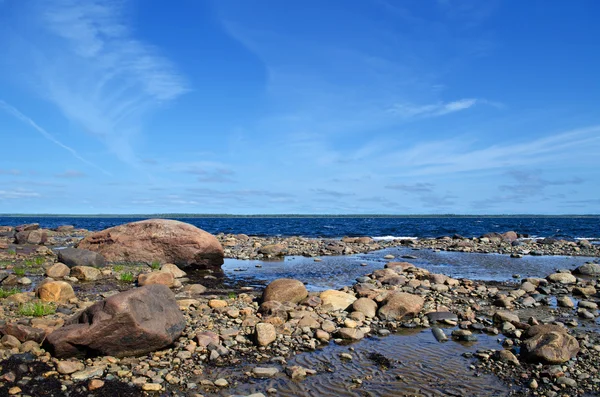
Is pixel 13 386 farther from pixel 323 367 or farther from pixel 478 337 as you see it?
pixel 478 337

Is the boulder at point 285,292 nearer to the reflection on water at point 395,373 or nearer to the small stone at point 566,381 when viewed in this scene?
the reflection on water at point 395,373

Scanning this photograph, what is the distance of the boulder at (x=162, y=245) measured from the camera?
778 inches

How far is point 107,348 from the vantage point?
7.70 metres

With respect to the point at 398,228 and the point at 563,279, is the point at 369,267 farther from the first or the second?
the point at 398,228

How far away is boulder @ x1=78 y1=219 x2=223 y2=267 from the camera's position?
1977 cm

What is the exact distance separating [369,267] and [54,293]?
14.8 m

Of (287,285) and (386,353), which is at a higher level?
(287,285)

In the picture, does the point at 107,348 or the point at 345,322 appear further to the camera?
→ the point at 345,322

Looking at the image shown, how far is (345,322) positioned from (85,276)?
10121 mm

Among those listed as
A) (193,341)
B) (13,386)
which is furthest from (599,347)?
(13,386)

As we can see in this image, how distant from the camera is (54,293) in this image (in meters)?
11.5

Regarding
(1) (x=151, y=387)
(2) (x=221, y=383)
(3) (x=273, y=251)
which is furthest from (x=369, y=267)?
(1) (x=151, y=387)

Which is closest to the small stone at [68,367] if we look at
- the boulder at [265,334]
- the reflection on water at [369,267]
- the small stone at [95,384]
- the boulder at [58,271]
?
the small stone at [95,384]

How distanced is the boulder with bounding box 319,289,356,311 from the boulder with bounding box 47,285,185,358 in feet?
15.9
